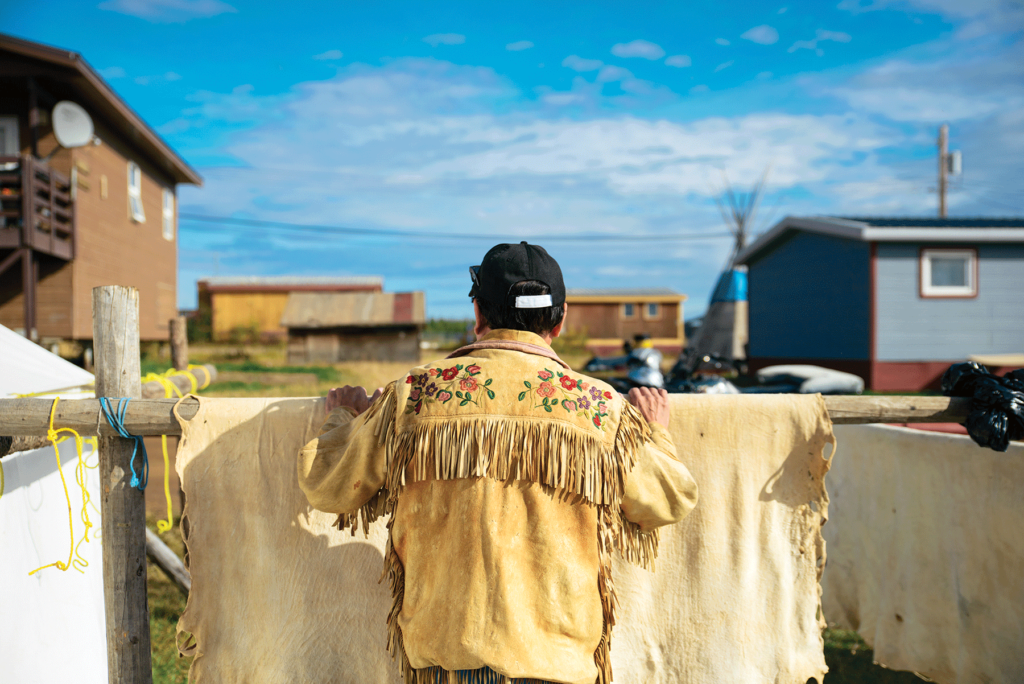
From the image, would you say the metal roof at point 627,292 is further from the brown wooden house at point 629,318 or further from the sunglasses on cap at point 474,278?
the sunglasses on cap at point 474,278

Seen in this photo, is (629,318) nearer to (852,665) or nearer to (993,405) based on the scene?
(852,665)

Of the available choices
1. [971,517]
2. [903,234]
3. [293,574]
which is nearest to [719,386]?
[971,517]

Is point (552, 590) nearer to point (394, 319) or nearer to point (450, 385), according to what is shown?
point (450, 385)

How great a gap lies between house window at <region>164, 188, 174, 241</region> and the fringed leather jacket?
18.4m

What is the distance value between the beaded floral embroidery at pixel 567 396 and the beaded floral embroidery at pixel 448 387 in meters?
0.12

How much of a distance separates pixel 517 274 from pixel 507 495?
0.58 meters

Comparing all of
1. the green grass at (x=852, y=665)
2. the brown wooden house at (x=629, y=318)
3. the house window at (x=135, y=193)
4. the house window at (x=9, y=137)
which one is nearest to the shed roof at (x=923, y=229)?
the green grass at (x=852, y=665)

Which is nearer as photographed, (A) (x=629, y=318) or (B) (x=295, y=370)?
(B) (x=295, y=370)

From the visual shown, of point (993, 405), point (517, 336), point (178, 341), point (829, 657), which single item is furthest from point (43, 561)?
point (178, 341)

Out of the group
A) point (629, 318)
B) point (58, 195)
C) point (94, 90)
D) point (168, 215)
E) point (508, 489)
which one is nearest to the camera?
point (508, 489)

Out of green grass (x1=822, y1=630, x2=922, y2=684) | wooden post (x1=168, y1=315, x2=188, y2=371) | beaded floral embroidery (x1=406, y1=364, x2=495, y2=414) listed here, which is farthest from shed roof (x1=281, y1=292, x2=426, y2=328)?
beaded floral embroidery (x1=406, y1=364, x2=495, y2=414)

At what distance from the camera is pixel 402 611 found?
1698mm

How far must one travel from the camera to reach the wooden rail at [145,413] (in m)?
2.17

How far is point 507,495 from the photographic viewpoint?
62.5 inches
